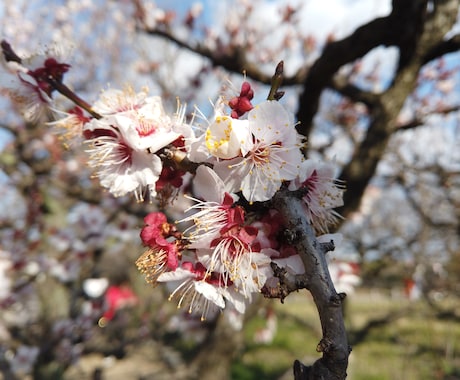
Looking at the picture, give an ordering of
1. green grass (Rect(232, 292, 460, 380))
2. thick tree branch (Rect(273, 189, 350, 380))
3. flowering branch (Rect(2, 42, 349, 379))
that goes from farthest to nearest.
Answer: green grass (Rect(232, 292, 460, 380)), flowering branch (Rect(2, 42, 349, 379)), thick tree branch (Rect(273, 189, 350, 380))

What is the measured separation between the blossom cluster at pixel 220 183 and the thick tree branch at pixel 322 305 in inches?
3.1

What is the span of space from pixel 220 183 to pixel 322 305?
1.05 feet

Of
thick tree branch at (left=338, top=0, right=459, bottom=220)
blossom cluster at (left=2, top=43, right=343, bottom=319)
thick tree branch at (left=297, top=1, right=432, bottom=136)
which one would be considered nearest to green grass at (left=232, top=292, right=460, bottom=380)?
thick tree branch at (left=338, top=0, right=459, bottom=220)

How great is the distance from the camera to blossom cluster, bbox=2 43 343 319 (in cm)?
79

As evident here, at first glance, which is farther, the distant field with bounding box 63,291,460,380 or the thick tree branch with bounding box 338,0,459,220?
the distant field with bounding box 63,291,460,380

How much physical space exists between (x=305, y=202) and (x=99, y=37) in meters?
9.80

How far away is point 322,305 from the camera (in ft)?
2.13

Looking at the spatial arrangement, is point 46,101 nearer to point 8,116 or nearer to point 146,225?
point 146,225

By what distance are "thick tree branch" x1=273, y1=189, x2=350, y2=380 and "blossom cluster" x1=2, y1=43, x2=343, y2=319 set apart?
80mm

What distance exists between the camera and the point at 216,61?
99.7 inches

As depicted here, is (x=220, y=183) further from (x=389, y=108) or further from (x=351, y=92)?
(x=351, y=92)

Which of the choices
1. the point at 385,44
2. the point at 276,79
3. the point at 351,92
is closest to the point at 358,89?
the point at 351,92

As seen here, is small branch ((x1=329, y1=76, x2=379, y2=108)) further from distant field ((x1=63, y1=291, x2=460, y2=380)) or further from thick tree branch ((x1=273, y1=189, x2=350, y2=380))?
Answer: distant field ((x1=63, y1=291, x2=460, y2=380))

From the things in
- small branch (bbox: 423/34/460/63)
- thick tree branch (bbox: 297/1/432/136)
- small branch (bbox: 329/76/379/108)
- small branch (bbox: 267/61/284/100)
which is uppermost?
small branch (bbox: 329/76/379/108)
